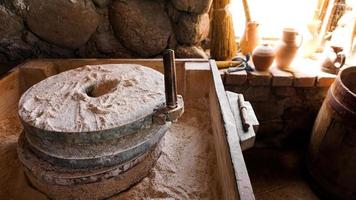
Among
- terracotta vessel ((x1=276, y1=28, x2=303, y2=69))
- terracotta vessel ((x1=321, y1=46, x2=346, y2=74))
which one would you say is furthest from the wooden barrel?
terracotta vessel ((x1=276, y1=28, x2=303, y2=69))

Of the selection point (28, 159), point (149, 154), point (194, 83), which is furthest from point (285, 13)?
point (28, 159)

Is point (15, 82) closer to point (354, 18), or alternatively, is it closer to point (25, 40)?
point (25, 40)

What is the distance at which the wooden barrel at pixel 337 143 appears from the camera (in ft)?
5.52

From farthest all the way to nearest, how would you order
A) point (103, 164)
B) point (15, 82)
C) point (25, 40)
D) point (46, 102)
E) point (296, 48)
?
point (296, 48), point (25, 40), point (15, 82), point (46, 102), point (103, 164)

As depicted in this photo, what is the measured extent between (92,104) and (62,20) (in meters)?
0.85

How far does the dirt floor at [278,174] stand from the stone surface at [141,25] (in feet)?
4.17

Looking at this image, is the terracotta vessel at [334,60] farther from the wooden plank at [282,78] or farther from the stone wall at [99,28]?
the stone wall at [99,28]

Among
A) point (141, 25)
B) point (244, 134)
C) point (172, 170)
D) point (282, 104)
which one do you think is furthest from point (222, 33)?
point (172, 170)

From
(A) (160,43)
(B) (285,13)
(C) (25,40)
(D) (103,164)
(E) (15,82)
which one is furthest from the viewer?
(B) (285,13)

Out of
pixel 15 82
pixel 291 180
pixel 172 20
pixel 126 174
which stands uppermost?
pixel 172 20

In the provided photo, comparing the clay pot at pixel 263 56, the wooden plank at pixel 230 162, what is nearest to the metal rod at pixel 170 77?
the wooden plank at pixel 230 162

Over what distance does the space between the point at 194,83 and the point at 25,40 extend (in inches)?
45.4

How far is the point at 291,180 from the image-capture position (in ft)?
6.81

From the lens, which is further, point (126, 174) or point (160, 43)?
point (160, 43)
